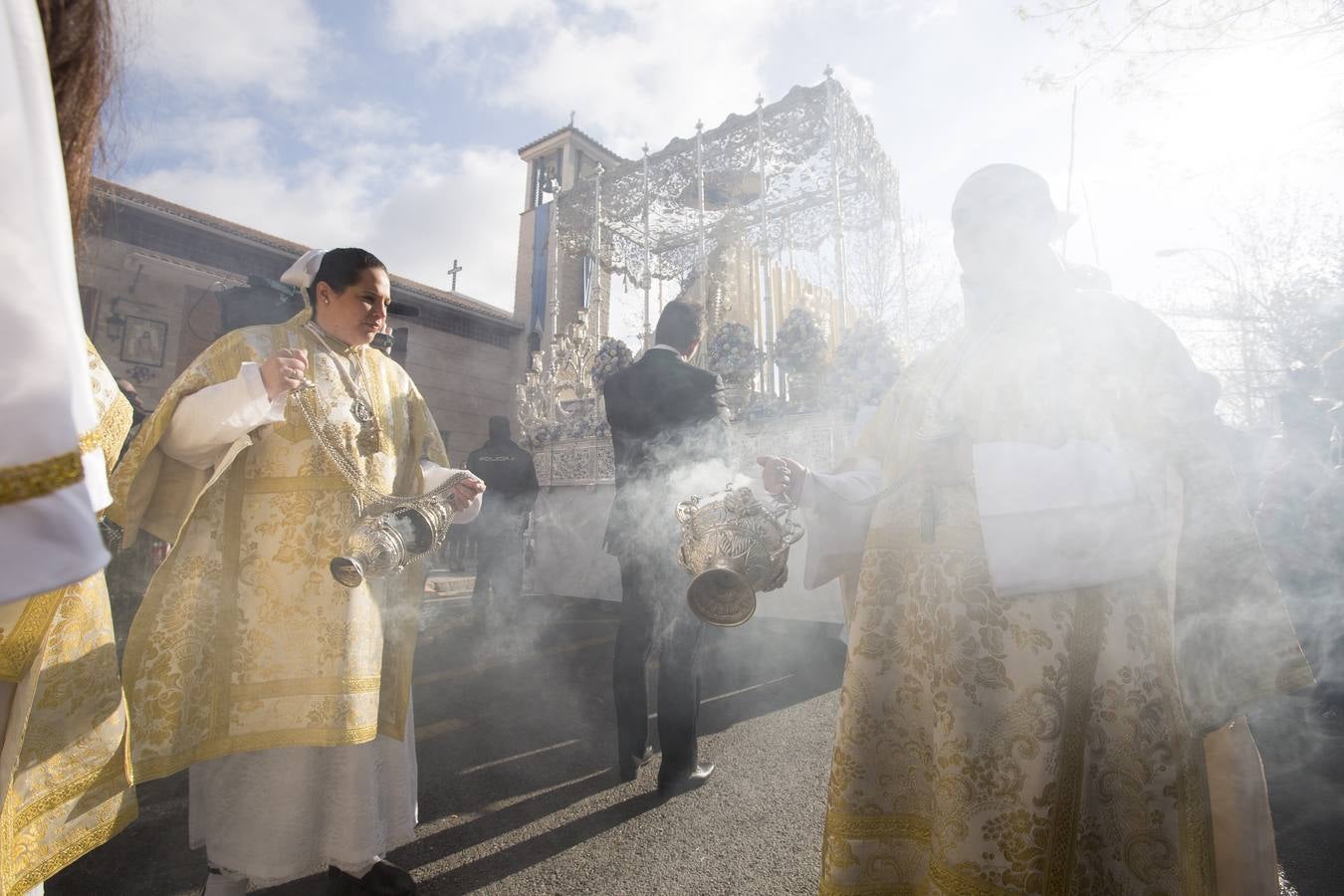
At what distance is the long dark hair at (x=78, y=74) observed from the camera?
2.37ft

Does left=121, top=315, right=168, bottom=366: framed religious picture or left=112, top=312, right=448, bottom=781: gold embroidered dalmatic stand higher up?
left=121, top=315, right=168, bottom=366: framed religious picture

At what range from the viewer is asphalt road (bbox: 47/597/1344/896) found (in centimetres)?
213

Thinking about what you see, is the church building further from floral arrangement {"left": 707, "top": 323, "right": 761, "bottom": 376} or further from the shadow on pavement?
the shadow on pavement

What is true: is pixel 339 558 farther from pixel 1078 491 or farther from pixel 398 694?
pixel 1078 491

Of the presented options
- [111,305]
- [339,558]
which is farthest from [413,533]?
[111,305]

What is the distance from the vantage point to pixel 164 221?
37.8 feet

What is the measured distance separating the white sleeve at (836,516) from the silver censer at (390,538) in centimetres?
118

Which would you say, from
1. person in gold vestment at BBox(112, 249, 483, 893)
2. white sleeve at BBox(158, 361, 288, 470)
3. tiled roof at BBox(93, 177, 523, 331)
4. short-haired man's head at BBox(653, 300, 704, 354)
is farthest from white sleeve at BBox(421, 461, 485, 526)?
tiled roof at BBox(93, 177, 523, 331)

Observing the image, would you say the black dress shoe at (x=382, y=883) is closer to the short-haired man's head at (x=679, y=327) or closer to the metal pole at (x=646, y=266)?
the short-haired man's head at (x=679, y=327)

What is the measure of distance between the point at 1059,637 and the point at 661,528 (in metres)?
1.92

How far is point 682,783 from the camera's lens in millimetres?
2791

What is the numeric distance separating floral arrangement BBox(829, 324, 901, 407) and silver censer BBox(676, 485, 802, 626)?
4.27m

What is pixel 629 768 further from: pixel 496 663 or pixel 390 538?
pixel 496 663

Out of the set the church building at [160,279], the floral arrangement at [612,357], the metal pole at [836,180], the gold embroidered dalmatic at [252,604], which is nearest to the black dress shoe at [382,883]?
the gold embroidered dalmatic at [252,604]
